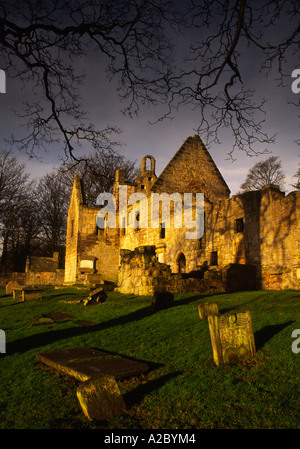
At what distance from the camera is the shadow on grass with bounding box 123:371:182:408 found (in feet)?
13.0

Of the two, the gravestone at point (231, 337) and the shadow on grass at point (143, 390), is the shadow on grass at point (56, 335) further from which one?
the gravestone at point (231, 337)

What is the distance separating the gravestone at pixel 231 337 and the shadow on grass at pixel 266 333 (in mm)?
507

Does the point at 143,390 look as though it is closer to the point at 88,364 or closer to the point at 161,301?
the point at 88,364

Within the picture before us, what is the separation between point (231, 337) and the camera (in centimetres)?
538

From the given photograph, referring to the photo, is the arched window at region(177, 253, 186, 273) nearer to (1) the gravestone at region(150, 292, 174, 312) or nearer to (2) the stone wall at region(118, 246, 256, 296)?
(2) the stone wall at region(118, 246, 256, 296)

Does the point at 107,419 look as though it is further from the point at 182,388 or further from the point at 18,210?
the point at 18,210

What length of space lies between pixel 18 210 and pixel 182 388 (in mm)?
36613

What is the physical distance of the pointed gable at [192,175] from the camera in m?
27.4

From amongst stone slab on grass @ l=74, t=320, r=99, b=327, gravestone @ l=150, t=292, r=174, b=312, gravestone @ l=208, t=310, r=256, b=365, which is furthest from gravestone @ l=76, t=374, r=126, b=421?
gravestone @ l=150, t=292, r=174, b=312

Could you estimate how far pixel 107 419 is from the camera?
349cm

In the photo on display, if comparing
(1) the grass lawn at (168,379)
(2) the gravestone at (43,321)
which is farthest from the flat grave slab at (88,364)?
(2) the gravestone at (43,321)

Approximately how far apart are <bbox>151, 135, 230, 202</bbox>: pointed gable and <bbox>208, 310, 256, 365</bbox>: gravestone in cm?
2133

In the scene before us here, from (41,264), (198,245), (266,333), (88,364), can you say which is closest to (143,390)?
(88,364)

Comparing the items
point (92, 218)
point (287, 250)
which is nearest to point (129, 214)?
point (92, 218)
